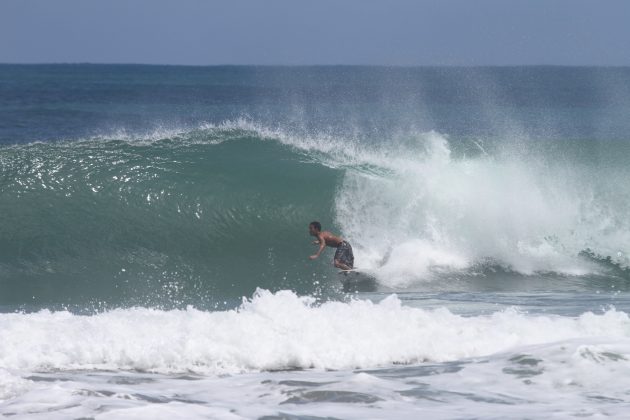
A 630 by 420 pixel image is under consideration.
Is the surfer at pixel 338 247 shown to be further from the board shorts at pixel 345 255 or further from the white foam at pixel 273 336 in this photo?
the white foam at pixel 273 336

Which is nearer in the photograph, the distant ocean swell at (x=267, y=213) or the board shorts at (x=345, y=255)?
the board shorts at (x=345, y=255)

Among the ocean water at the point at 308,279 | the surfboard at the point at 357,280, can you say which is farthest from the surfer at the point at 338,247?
the ocean water at the point at 308,279

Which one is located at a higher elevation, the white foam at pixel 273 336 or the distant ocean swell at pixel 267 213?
the distant ocean swell at pixel 267 213

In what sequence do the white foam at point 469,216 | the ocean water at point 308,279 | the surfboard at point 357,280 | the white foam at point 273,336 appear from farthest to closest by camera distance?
the white foam at point 469,216 → the surfboard at point 357,280 → the white foam at point 273,336 → the ocean water at point 308,279

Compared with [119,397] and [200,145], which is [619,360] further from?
[200,145]

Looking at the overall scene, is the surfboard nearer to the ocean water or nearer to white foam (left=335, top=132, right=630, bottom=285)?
the ocean water

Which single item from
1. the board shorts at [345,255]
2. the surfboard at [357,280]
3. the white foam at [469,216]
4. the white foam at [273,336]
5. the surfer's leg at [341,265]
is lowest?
the white foam at [273,336]

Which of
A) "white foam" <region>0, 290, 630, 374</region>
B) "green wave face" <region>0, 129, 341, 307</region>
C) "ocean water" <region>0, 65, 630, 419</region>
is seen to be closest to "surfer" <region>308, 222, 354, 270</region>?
"ocean water" <region>0, 65, 630, 419</region>

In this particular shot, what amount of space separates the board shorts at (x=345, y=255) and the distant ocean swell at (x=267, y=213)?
77cm

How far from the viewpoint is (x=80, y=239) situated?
1559 cm

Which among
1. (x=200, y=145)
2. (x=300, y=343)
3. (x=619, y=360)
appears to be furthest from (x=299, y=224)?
(x=619, y=360)

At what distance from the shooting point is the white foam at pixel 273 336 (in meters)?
8.79

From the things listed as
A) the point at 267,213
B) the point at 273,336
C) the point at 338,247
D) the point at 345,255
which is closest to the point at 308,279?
the point at 338,247

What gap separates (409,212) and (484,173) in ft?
9.50
